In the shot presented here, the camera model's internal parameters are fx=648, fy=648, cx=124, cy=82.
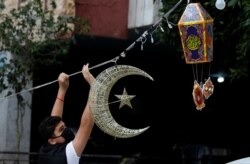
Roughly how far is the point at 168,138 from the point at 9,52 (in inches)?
252

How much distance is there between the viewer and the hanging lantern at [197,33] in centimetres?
557

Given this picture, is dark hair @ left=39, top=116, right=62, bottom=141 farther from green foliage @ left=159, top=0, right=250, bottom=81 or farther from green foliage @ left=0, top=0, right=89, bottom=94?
green foliage @ left=0, top=0, right=89, bottom=94

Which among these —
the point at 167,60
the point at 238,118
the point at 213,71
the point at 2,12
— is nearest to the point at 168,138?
the point at 238,118

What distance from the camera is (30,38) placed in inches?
388

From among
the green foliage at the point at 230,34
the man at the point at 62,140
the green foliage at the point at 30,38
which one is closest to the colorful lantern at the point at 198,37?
the green foliage at the point at 230,34

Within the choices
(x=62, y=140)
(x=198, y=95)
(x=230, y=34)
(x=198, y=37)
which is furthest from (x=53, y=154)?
(x=230, y=34)

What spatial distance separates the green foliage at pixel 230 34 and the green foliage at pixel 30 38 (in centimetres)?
188

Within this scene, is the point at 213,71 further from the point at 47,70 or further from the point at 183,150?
the point at 47,70

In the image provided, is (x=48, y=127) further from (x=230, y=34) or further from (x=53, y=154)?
(x=230, y=34)

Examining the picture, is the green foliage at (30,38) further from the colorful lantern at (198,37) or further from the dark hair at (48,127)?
the dark hair at (48,127)

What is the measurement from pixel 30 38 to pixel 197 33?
15.6ft

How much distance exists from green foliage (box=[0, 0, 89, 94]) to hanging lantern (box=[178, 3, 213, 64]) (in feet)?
14.0

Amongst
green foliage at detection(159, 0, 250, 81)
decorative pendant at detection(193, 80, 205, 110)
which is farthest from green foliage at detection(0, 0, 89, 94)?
decorative pendant at detection(193, 80, 205, 110)

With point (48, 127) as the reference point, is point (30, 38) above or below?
above
